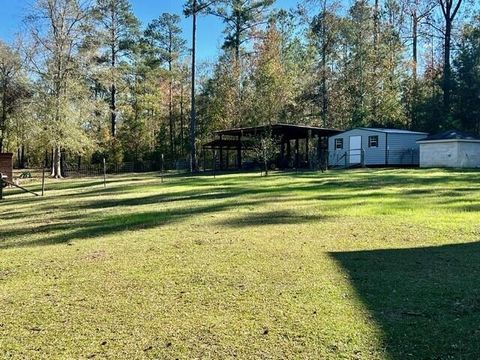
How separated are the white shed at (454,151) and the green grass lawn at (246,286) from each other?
1748 centimetres

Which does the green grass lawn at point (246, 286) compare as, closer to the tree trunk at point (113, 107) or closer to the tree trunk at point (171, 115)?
the tree trunk at point (113, 107)

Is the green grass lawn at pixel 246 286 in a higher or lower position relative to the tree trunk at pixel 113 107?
lower

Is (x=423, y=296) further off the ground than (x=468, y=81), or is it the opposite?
(x=468, y=81)

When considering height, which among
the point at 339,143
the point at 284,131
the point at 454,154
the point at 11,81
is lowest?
the point at 454,154

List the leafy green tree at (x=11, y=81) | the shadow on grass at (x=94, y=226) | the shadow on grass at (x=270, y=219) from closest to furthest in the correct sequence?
the shadow on grass at (x=94, y=226) < the shadow on grass at (x=270, y=219) < the leafy green tree at (x=11, y=81)

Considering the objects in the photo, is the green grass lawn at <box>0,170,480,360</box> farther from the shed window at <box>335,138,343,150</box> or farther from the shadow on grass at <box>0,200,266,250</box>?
the shed window at <box>335,138,343,150</box>

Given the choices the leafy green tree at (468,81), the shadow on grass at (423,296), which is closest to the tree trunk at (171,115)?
the leafy green tree at (468,81)

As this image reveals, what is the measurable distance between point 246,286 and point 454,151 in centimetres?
2317

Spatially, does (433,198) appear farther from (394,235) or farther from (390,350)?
(390,350)

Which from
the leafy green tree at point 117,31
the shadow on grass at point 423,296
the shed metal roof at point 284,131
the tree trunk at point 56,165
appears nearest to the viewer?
the shadow on grass at point 423,296

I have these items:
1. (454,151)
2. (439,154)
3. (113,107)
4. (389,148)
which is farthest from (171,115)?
(454,151)

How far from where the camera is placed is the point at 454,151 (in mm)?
24359

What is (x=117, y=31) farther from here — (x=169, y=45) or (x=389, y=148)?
(x=389, y=148)

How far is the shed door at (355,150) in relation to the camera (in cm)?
2889
